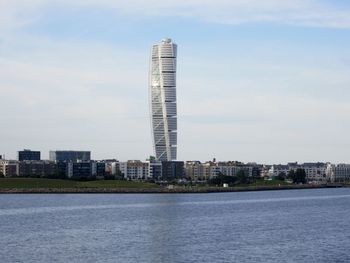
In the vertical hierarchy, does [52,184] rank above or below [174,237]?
above

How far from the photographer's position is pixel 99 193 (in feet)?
445

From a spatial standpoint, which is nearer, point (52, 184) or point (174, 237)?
point (174, 237)

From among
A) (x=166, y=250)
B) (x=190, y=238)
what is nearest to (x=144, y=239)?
(x=190, y=238)

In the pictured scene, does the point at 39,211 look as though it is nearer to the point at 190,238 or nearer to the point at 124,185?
the point at 190,238

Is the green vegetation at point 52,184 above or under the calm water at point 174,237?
above

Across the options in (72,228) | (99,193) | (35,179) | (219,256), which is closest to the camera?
(219,256)

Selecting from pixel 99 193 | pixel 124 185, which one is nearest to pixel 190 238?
pixel 99 193

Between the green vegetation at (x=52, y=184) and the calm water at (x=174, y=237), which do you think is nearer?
the calm water at (x=174, y=237)

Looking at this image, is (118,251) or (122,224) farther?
(122,224)

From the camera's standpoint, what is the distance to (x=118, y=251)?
39469 mm

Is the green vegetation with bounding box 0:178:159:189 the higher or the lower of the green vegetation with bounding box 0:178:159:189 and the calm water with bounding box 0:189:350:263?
the higher

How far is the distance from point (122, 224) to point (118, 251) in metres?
17.6

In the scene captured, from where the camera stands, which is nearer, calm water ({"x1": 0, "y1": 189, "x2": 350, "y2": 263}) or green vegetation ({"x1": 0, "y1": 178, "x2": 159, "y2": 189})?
calm water ({"x1": 0, "y1": 189, "x2": 350, "y2": 263})

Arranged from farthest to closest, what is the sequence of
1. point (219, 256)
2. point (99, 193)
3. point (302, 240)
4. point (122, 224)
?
1. point (99, 193)
2. point (122, 224)
3. point (302, 240)
4. point (219, 256)
